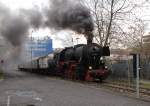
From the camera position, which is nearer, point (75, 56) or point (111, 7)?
point (75, 56)

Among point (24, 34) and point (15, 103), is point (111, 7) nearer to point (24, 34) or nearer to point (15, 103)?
point (24, 34)

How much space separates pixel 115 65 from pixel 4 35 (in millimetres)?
11387

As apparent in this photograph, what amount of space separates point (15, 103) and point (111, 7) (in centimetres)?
2435

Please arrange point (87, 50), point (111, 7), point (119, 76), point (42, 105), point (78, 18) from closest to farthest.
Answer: point (42, 105), point (87, 50), point (78, 18), point (119, 76), point (111, 7)

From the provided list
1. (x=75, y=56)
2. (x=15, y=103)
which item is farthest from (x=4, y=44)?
(x=15, y=103)

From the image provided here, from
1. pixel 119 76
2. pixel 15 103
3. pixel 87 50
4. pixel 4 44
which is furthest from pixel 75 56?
pixel 15 103

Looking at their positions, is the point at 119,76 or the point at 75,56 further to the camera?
the point at 119,76

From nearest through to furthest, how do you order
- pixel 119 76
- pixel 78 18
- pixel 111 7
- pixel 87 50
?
pixel 87 50 < pixel 78 18 < pixel 119 76 < pixel 111 7

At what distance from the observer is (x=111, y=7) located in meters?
37.1

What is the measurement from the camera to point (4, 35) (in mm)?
35500

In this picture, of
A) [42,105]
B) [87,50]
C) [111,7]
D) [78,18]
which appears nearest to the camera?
[42,105]

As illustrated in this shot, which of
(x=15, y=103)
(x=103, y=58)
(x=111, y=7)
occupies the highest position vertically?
(x=111, y=7)

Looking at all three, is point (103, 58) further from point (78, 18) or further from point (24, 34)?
point (24, 34)

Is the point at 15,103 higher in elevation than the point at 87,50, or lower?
lower
